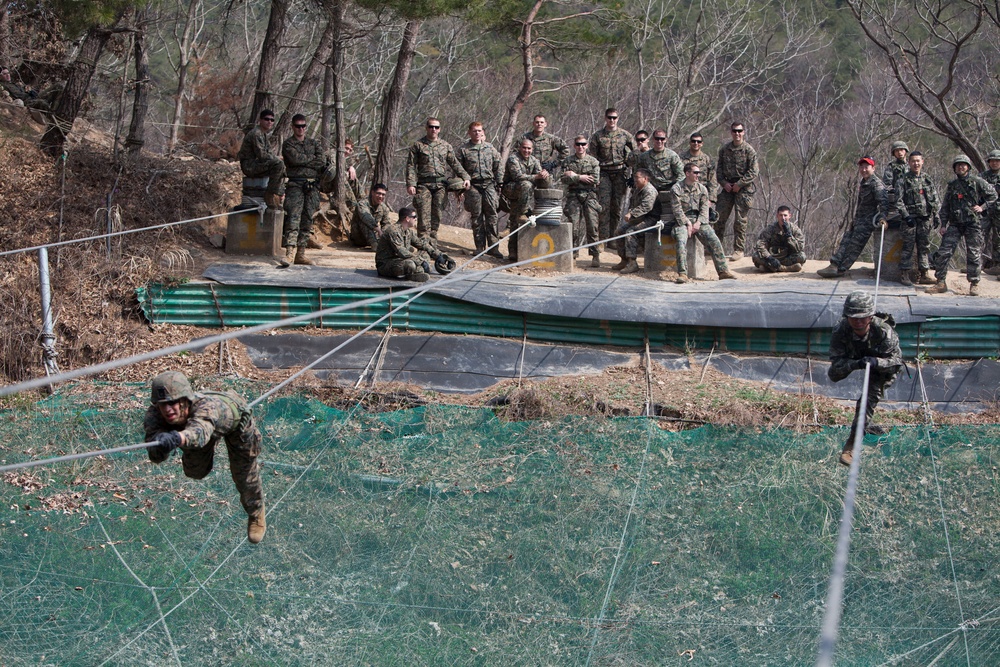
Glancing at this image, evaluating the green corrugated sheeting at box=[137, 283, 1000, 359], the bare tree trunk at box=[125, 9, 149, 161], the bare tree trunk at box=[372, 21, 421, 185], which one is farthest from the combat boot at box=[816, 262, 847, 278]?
the bare tree trunk at box=[125, 9, 149, 161]

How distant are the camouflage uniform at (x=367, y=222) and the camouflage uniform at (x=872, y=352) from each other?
591 cm

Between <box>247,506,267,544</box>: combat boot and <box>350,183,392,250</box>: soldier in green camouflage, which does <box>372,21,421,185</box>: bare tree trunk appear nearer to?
<box>350,183,392,250</box>: soldier in green camouflage

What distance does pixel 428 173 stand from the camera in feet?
47.6

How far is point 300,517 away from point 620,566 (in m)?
2.36

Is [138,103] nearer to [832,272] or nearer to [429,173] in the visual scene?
[429,173]

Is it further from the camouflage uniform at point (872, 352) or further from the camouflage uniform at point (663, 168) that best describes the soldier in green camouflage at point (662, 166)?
the camouflage uniform at point (872, 352)

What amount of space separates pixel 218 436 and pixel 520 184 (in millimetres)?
7820

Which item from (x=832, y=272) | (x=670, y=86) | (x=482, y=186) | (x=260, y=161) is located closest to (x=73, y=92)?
(x=260, y=161)

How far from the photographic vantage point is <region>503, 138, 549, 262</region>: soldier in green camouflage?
14.3 m

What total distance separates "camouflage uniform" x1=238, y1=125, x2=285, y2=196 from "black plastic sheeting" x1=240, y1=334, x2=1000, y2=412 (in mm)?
2127

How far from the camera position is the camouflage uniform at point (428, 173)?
47.5ft

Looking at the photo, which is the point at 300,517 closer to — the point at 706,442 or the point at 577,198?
the point at 706,442

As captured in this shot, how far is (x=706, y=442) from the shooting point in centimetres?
1045

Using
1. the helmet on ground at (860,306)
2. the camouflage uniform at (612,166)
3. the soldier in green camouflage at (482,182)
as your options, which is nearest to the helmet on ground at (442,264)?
the soldier in green camouflage at (482,182)
